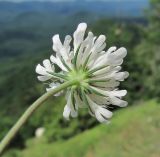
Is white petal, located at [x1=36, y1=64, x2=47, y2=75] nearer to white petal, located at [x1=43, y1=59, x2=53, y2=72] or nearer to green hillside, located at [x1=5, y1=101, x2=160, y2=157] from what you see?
white petal, located at [x1=43, y1=59, x2=53, y2=72]

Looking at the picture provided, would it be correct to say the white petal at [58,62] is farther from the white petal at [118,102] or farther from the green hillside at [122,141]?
the green hillside at [122,141]

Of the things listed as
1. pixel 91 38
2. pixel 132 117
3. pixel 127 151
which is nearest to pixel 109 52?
pixel 91 38

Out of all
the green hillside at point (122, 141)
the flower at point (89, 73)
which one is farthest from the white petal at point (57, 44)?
the green hillside at point (122, 141)

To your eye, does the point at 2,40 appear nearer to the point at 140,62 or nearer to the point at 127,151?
the point at 140,62

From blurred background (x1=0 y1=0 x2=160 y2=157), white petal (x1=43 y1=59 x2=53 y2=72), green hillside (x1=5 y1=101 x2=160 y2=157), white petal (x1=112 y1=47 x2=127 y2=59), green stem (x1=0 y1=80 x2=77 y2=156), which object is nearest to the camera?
green stem (x1=0 y1=80 x2=77 y2=156)

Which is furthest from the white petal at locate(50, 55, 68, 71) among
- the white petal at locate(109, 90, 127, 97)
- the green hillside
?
the green hillside

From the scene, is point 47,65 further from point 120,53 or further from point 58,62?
point 120,53

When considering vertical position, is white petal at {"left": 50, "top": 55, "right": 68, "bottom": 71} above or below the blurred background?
below
